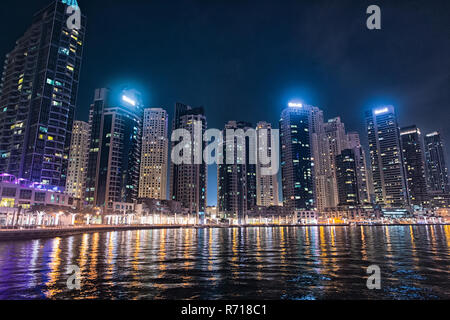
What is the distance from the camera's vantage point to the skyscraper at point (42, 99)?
15375 centimetres

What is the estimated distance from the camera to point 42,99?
6245 inches

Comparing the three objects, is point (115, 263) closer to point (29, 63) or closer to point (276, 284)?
point (276, 284)

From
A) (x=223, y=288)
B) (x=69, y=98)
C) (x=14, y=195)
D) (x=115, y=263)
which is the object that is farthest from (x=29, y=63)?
(x=223, y=288)
